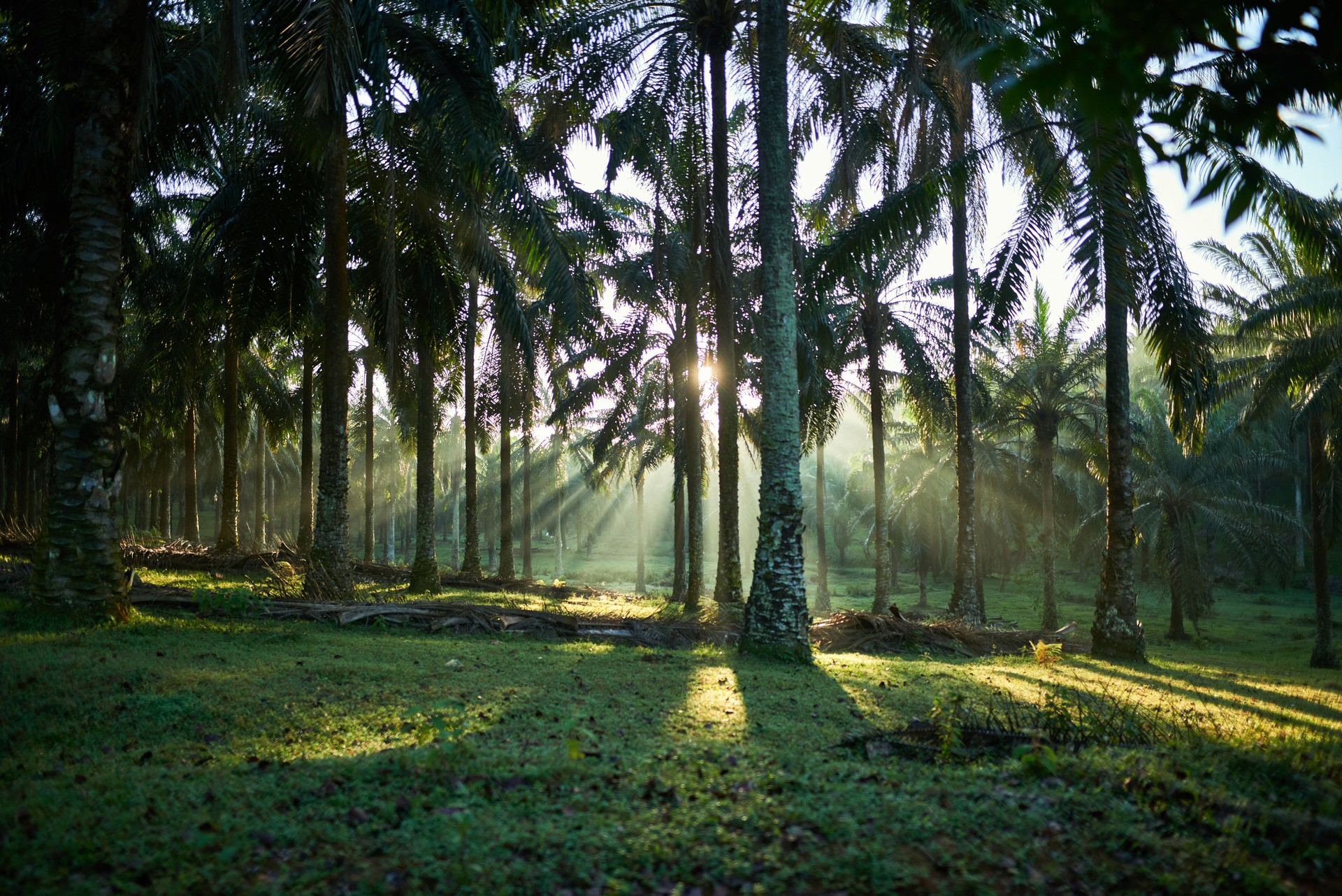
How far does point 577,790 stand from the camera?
11.7 feet

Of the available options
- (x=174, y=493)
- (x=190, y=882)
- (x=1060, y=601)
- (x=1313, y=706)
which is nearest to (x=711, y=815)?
(x=190, y=882)

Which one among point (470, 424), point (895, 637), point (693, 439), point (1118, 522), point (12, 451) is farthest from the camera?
point (12, 451)

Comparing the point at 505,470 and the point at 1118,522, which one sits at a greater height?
the point at 505,470

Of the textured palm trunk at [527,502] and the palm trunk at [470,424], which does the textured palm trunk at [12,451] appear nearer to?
the palm trunk at [470,424]

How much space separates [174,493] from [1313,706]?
63509mm

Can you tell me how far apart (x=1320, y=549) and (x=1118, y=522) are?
10.6 meters

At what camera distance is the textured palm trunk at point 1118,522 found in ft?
38.0

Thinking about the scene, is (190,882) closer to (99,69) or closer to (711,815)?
(711,815)

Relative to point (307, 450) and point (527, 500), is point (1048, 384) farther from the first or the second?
point (307, 450)

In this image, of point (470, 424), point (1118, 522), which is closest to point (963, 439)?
point (1118, 522)

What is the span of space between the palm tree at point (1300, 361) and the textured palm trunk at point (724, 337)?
443 inches

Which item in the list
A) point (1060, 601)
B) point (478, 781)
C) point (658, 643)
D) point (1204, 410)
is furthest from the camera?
point (1060, 601)

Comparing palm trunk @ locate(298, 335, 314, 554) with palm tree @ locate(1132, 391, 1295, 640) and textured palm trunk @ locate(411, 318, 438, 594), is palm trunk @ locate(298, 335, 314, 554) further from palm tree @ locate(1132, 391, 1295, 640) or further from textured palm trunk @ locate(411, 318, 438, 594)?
palm tree @ locate(1132, 391, 1295, 640)

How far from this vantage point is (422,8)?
10180 mm
